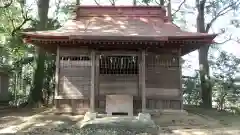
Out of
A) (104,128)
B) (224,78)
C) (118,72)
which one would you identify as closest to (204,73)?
(224,78)

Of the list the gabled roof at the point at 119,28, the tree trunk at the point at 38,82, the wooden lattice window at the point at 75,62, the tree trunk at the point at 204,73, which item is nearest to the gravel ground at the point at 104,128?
the wooden lattice window at the point at 75,62

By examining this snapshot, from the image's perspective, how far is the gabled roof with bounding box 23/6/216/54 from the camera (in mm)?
10422

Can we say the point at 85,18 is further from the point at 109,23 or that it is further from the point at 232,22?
the point at 232,22

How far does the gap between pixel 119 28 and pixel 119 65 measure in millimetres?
1499

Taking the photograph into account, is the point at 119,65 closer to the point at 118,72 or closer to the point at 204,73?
the point at 118,72

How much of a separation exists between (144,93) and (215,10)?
1092cm

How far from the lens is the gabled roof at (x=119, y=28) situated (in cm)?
1042

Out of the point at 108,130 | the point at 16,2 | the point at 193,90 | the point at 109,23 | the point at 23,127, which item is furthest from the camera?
the point at 16,2

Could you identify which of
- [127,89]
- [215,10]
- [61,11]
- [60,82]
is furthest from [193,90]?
[61,11]

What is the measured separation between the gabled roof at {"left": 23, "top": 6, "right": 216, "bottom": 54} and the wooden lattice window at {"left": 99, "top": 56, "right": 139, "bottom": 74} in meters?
1.03

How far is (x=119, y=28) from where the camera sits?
469 inches

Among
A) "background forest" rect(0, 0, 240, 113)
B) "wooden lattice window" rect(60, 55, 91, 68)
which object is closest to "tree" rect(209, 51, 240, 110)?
"background forest" rect(0, 0, 240, 113)

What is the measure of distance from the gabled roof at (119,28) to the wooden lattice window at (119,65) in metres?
1.03

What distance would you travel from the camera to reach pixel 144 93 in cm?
1086
